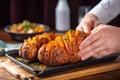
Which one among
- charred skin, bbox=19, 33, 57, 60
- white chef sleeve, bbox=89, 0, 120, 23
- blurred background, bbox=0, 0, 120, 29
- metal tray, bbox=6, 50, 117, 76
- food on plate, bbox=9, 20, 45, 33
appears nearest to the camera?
metal tray, bbox=6, 50, 117, 76

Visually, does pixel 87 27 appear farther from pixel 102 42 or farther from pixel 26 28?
pixel 26 28

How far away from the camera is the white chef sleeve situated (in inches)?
64.2

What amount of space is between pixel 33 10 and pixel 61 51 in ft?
3.61

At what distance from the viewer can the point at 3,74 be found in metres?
1.23

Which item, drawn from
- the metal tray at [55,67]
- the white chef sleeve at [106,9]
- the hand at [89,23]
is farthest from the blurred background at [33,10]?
the metal tray at [55,67]

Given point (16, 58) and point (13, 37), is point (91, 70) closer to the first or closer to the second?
point (16, 58)

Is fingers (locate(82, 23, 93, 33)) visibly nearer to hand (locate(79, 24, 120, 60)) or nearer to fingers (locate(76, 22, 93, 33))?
fingers (locate(76, 22, 93, 33))

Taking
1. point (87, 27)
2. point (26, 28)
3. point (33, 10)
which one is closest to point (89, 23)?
point (87, 27)

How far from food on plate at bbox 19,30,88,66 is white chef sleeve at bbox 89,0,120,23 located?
389 millimetres

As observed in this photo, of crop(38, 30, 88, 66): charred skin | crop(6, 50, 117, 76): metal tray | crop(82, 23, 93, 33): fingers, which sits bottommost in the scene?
crop(6, 50, 117, 76): metal tray

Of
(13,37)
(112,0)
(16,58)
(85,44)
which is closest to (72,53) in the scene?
(85,44)

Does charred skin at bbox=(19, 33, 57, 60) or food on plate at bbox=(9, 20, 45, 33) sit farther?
food on plate at bbox=(9, 20, 45, 33)

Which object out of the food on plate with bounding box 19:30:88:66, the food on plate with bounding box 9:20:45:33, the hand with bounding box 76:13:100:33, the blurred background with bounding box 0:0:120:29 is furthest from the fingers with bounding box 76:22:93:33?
the blurred background with bounding box 0:0:120:29

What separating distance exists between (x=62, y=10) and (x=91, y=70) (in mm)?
882
